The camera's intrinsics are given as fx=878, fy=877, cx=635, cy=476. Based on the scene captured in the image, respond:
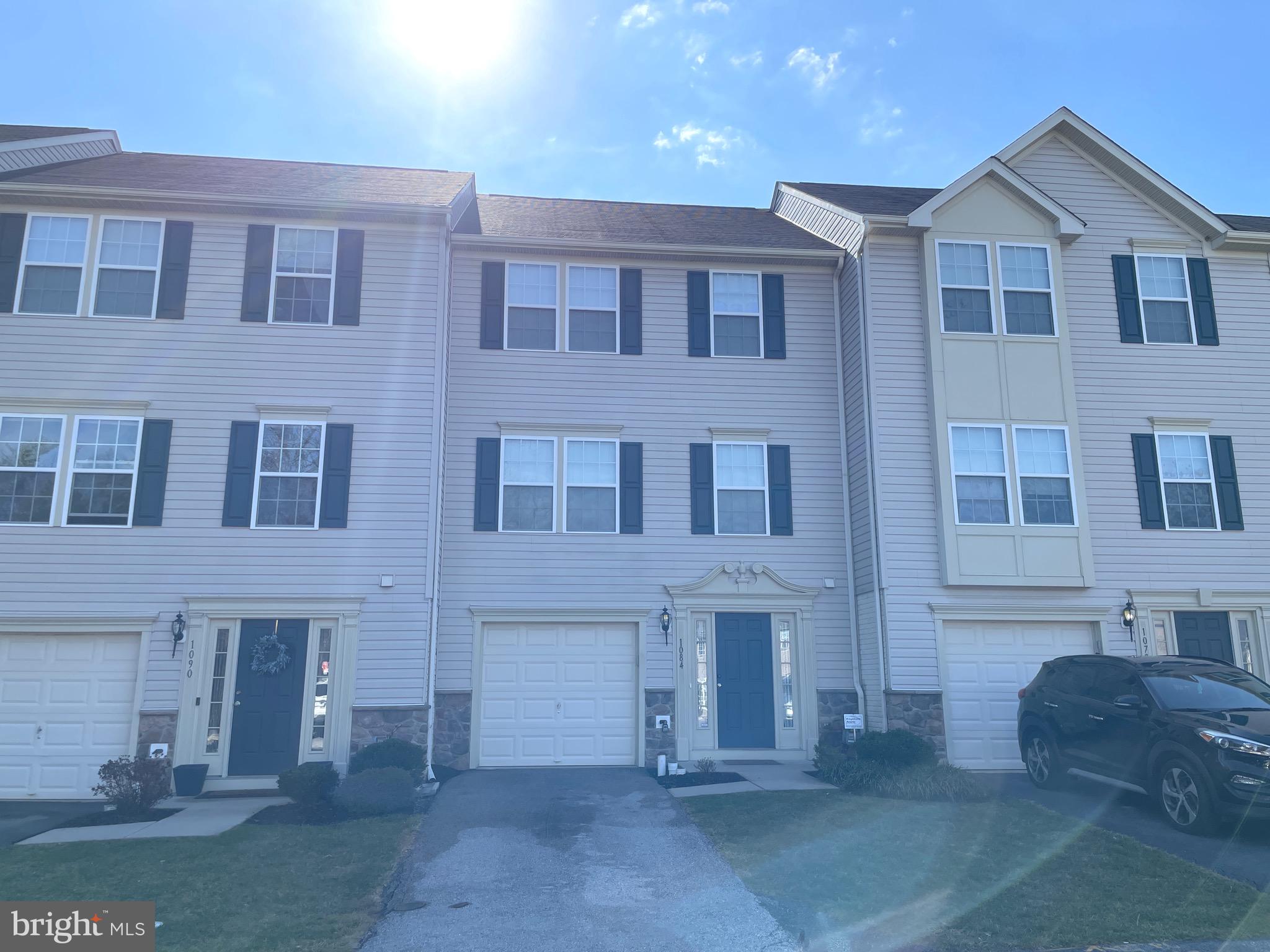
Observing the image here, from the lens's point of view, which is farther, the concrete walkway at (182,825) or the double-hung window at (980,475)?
the double-hung window at (980,475)

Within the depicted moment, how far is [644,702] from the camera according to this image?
44.0ft

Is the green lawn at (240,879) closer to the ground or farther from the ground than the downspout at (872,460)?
closer to the ground

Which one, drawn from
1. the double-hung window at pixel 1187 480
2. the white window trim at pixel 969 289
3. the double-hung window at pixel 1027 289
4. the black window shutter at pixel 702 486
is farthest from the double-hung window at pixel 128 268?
the double-hung window at pixel 1187 480

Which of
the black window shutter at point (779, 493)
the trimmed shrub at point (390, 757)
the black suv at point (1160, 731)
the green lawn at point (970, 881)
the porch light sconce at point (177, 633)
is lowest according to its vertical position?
the green lawn at point (970, 881)

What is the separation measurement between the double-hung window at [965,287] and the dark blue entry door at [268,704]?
10841mm

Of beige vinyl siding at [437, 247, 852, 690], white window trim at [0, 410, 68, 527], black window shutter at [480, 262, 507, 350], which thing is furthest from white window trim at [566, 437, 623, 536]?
white window trim at [0, 410, 68, 527]

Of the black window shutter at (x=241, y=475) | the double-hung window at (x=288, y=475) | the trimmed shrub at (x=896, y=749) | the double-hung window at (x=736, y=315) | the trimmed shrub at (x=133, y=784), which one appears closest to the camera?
the trimmed shrub at (x=133, y=784)

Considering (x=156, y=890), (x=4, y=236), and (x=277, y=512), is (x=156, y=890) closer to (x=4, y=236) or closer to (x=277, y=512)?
(x=277, y=512)

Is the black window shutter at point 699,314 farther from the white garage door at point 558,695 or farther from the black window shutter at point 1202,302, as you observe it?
the black window shutter at point 1202,302

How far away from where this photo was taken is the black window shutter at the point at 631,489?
546 inches

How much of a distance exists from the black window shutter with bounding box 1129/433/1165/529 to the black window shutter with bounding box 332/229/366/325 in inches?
486

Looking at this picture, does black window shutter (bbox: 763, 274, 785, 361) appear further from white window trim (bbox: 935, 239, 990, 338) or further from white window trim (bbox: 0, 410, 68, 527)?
white window trim (bbox: 0, 410, 68, 527)

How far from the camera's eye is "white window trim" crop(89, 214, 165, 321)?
1284 centimetres

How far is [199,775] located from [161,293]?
6.89m
